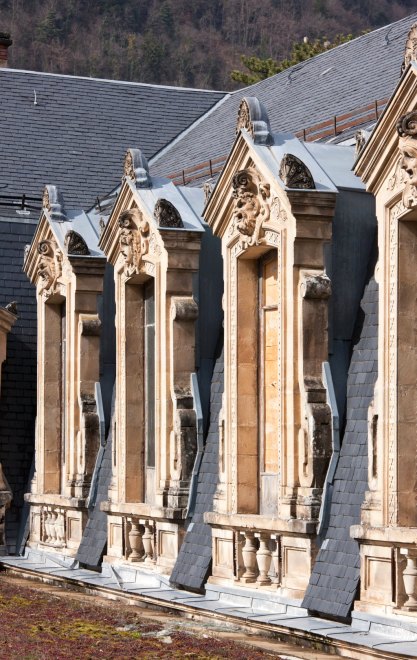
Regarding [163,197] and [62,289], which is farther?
[62,289]

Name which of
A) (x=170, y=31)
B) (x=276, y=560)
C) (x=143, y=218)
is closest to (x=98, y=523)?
(x=143, y=218)

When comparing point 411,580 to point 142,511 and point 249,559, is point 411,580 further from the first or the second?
point 142,511

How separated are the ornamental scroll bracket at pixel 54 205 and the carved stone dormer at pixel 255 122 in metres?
7.30

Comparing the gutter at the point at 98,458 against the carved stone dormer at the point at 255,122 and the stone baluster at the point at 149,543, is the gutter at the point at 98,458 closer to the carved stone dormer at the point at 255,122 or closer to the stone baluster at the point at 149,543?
the stone baluster at the point at 149,543

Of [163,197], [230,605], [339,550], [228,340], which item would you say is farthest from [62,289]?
[339,550]

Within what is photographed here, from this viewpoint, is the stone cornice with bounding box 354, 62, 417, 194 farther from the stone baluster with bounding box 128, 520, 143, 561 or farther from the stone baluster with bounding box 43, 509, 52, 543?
the stone baluster with bounding box 43, 509, 52, 543

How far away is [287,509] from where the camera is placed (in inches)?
634

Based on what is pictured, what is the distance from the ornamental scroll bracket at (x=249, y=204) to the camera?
17125mm

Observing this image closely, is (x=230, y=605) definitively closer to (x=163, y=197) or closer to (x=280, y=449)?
(x=280, y=449)

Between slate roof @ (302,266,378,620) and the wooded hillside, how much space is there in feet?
300

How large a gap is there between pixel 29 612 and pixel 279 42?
104m

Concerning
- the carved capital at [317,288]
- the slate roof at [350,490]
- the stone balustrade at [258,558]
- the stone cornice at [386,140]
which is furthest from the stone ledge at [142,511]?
the stone cornice at [386,140]

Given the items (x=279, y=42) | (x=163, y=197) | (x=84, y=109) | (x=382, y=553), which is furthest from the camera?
(x=279, y=42)

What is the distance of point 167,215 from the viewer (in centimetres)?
1989
